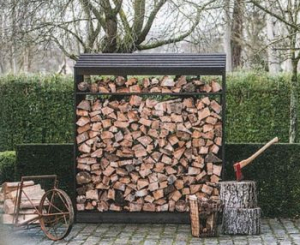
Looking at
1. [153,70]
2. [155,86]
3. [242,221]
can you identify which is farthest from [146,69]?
[242,221]

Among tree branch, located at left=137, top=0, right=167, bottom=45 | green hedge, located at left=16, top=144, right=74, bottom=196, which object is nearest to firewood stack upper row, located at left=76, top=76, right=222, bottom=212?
green hedge, located at left=16, top=144, right=74, bottom=196

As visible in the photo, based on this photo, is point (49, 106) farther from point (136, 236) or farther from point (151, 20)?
point (136, 236)

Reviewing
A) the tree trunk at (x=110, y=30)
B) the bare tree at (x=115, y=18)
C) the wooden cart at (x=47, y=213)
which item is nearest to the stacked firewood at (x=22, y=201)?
the wooden cart at (x=47, y=213)

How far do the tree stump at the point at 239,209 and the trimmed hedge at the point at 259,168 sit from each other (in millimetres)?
1033

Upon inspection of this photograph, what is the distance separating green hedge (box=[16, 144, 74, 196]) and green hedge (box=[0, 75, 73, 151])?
400 cm

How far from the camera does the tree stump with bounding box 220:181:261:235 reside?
7.12 metres

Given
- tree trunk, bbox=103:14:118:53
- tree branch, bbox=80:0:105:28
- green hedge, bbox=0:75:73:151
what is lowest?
green hedge, bbox=0:75:73:151

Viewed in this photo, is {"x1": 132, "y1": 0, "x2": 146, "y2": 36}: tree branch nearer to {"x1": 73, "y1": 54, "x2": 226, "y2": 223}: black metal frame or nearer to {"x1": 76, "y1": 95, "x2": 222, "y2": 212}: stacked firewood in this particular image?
{"x1": 73, "y1": 54, "x2": 226, "y2": 223}: black metal frame

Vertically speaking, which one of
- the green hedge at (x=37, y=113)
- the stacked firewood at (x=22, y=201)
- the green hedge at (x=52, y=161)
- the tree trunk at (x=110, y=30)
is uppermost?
the tree trunk at (x=110, y=30)

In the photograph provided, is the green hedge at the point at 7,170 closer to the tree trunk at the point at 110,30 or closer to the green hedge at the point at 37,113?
the green hedge at the point at 37,113

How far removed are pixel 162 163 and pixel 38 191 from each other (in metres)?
1.54

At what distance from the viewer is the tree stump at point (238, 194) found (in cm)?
715

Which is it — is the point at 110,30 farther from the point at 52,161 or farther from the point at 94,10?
the point at 52,161

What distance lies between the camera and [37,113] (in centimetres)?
1234
